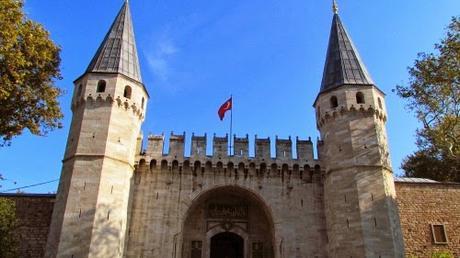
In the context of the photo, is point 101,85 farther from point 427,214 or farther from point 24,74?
point 427,214

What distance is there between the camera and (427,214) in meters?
19.2

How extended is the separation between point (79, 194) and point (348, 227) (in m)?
10.9

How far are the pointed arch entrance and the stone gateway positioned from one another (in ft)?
0.15

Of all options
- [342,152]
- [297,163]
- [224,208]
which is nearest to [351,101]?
[342,152]

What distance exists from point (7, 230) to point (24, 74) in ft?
22.3

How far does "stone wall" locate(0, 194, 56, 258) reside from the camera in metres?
17.2

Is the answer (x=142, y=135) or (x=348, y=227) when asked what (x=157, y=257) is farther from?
(x=348, y=227)

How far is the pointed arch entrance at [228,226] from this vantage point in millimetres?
18688

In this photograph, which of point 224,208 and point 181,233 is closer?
point 181,233

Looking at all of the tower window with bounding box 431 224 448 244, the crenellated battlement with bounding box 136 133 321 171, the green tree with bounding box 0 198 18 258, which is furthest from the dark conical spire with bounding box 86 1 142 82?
the tower window with bounding box 431 224 448 244

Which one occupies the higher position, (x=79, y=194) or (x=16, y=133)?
(x=16, y=133)

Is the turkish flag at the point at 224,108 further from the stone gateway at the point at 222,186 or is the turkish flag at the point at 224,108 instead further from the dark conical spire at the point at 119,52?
the dark conical spire at the point at 119,52

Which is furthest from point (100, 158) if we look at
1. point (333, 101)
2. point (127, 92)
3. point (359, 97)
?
point (359, 97)

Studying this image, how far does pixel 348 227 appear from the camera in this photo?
655 inches
